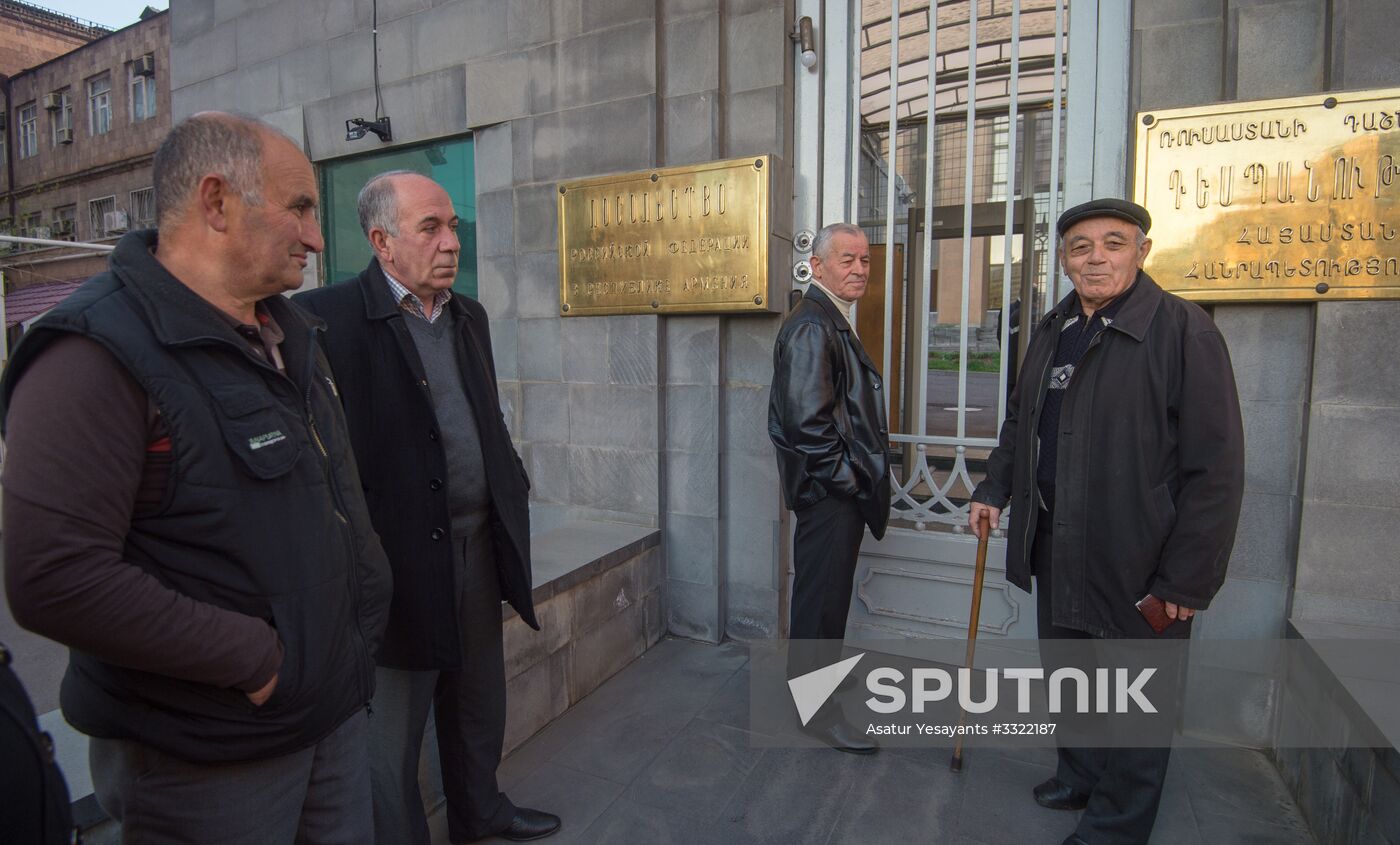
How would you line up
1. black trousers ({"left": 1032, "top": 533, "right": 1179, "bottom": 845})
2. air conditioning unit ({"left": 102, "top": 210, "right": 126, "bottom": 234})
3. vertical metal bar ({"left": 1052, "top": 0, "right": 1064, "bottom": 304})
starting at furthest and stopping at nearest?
air conditioning unit ({"left": 102, "top": 210, "right": 126, "bottom": 234}), vertical metal bar ({"left": 1052, "top": 0, "right": 1064, "bottom": 304}), black trousers ({"left": 1032, "top": 533, "right": 1179, "bottom": 845})

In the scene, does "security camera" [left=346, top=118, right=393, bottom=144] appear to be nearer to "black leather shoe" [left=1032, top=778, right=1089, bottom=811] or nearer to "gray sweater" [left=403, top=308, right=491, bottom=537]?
"gray sweater" [left=403, top=308, right=491, bottom=537]

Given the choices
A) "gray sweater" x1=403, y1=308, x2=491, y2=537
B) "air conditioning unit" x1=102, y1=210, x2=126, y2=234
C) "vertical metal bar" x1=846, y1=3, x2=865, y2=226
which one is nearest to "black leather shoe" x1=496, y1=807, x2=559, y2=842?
"gray sweater" x1=403, y1=308, x2=491, y2=537

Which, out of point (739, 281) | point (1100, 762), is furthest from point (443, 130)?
point (1100, 762)

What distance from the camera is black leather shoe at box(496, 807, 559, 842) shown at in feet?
8.16

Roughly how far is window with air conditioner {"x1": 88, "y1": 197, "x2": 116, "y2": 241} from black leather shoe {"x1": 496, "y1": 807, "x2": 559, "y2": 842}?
26.4 meters

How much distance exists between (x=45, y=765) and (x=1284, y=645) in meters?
3.66

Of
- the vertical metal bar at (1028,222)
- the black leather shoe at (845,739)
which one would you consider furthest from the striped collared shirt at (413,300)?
the vertical metal bar at (1028,222)

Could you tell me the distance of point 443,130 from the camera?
4.69 metres

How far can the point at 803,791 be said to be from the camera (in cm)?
277

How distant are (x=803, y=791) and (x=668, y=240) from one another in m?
2.62

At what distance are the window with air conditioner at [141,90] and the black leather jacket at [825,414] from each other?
27.3 metres

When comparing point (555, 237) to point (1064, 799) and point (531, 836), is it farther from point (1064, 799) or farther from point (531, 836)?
point (1064, 799)

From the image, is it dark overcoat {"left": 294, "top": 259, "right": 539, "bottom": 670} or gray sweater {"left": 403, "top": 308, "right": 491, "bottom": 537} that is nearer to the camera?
dark overcoat {"left": 294, "top": 259, "right": 539, "bottom": 670}

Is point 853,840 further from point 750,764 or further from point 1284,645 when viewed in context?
point 1284,645
